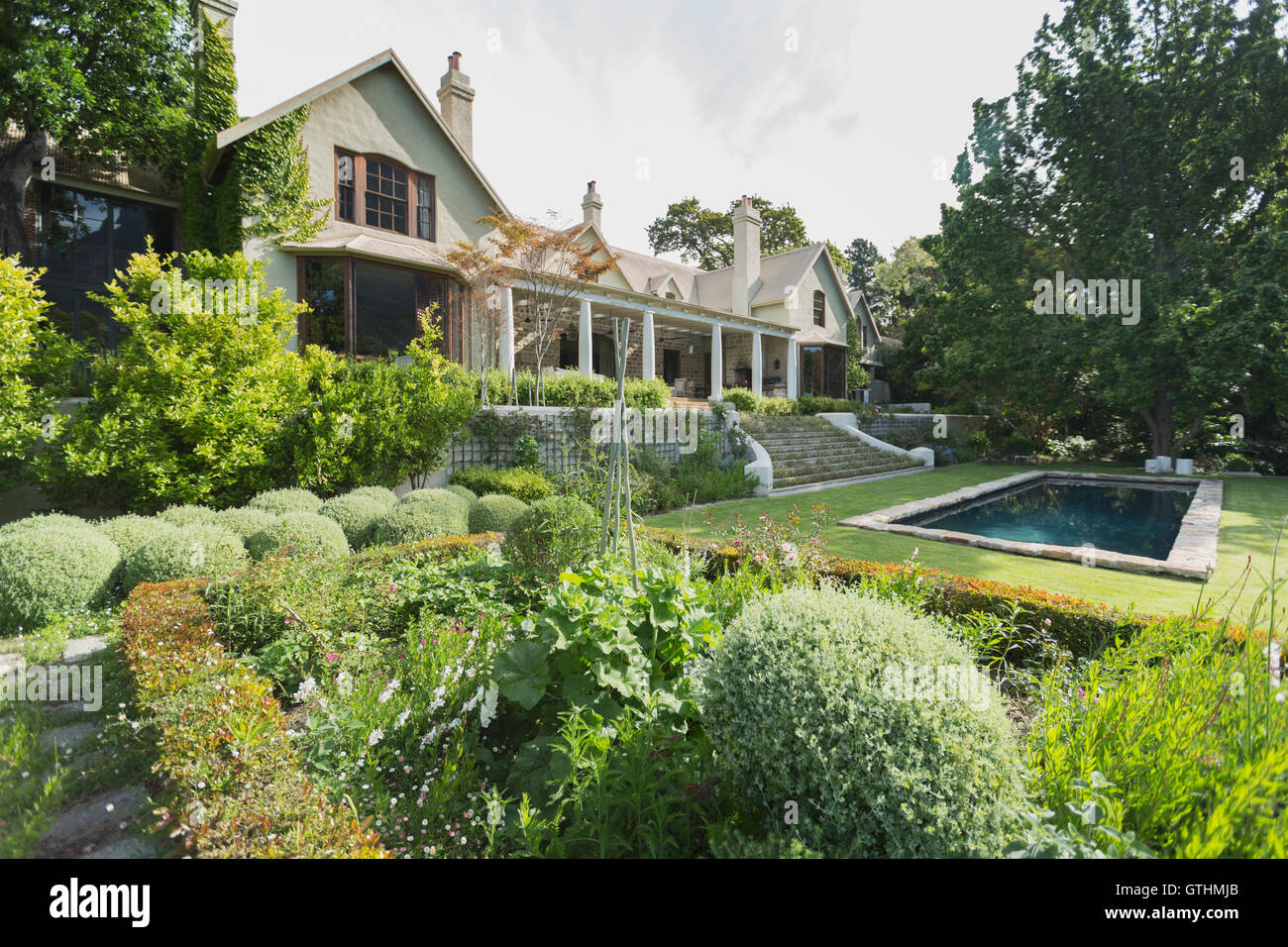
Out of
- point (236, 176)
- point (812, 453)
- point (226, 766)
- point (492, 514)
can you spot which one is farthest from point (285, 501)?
point (812, 453)

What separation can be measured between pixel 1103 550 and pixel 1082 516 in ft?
18.0

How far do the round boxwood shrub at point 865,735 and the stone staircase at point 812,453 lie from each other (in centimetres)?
1216

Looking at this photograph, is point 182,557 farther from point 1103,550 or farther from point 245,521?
point 1103,550

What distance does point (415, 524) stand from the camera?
22.4ft

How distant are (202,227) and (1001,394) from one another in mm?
26891

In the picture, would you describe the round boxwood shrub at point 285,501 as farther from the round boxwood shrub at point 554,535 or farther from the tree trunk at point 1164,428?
the tree trunk at point 1164,428

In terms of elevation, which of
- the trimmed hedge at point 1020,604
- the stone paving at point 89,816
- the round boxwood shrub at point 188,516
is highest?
the round boxwood shrub at point 188,516

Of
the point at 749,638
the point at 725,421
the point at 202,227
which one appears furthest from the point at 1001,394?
the point at 202,227


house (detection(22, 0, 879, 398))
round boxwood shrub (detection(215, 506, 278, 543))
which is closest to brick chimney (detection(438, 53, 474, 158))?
house (detection(22, 0, 879, 398))

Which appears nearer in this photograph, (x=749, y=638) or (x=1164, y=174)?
(x=749, y=638)

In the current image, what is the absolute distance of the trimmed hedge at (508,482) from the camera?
373 inches

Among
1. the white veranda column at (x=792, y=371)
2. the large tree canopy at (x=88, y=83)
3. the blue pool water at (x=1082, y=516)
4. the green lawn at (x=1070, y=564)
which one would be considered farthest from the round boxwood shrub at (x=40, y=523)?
the white veranda column at (x=792, y=371)

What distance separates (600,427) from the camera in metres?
12.6
